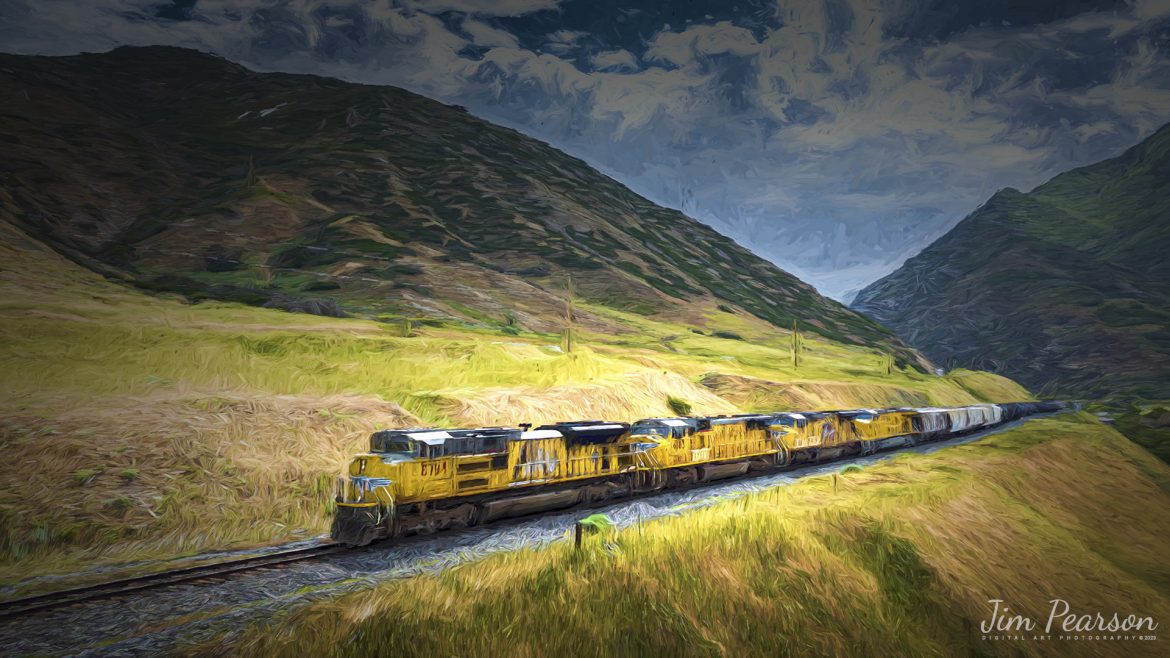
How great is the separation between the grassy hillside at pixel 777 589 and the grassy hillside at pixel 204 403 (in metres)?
10.7

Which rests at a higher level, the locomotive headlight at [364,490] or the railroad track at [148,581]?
the locomotive headlight at [364,490]

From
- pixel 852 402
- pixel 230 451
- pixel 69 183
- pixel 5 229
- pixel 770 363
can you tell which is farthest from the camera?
pixel 69 183

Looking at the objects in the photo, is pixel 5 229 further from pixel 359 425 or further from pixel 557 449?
pixel 557 449

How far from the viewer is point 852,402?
244 ft

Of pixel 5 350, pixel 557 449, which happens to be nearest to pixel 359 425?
pixel 557 449

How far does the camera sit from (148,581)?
15.1 m

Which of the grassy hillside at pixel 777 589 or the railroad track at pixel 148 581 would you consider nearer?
the grassy hillside at pixel 777 589

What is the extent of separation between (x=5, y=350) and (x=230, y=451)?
39.4 ft

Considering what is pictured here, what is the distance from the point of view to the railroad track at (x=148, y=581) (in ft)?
43.5
